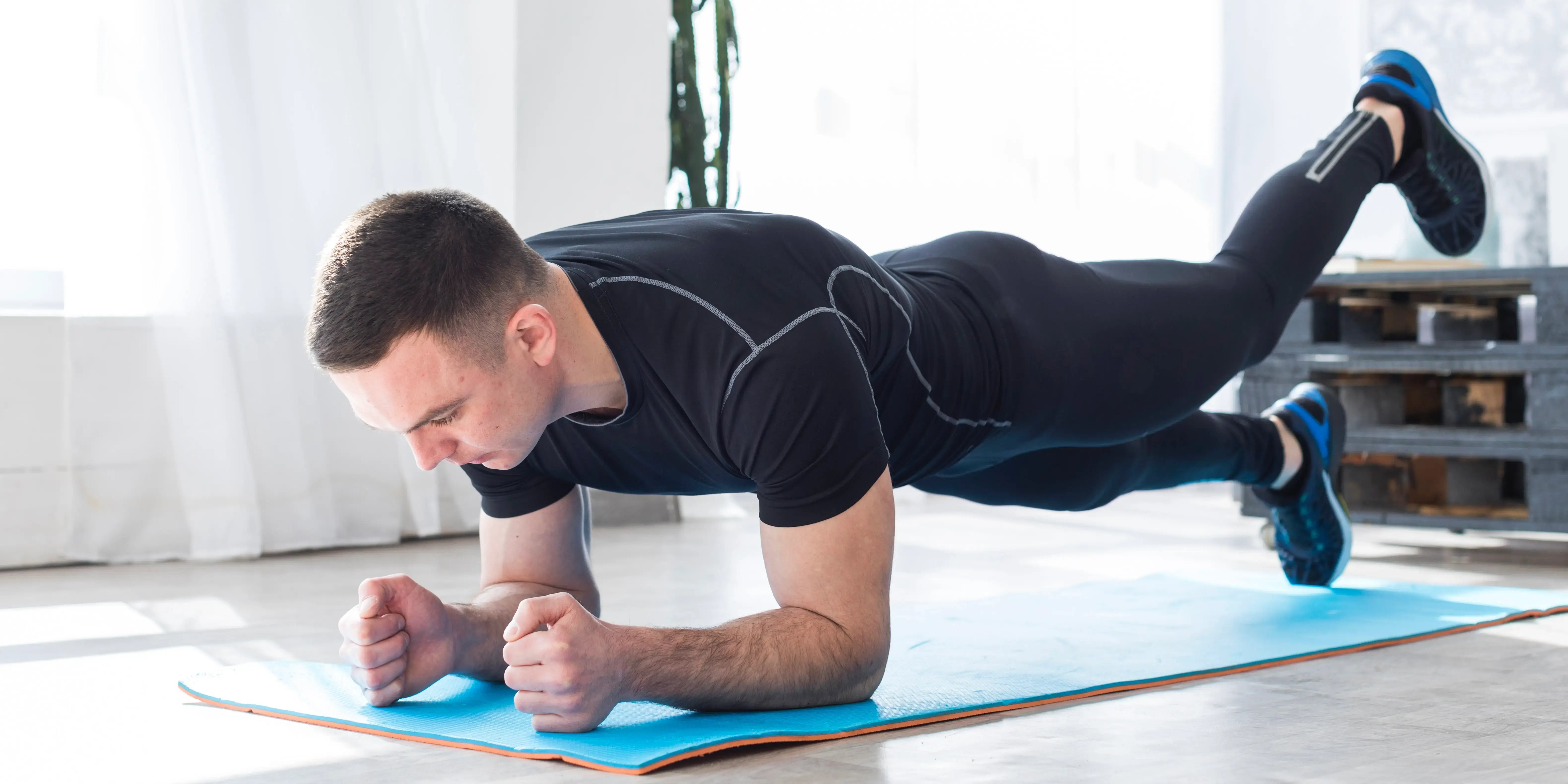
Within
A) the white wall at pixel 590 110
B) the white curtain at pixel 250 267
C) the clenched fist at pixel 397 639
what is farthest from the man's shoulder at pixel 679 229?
the white wall at pixel 590 110

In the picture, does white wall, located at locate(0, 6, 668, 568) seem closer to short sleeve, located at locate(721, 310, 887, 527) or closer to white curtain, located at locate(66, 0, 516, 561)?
white curtain, located at locate(66, 0, 516, 561)

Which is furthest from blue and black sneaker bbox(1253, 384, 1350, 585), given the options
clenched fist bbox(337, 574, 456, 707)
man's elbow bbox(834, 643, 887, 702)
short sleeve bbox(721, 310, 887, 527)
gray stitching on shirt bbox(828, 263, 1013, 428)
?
clenched fist bbox(337, 574, 456, 707)

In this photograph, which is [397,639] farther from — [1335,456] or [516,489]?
[1335,456]

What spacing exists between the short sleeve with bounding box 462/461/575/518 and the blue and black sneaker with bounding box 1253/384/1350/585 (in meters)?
1.11

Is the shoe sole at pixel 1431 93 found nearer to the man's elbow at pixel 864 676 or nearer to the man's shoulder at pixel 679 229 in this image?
the man's shoulder at pixel 679 229

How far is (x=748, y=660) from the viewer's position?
4.00ft

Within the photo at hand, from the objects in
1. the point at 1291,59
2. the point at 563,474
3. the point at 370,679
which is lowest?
the point at 370,679

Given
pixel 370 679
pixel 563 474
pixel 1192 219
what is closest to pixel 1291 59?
pixel 1192 219

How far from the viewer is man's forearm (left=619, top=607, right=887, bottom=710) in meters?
1.19

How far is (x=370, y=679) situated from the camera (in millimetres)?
1323

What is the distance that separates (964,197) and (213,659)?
2.87m

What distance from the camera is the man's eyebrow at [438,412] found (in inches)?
45.5

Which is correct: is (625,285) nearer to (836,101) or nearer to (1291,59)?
(836,101)

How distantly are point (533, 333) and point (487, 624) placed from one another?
0.35 metres
